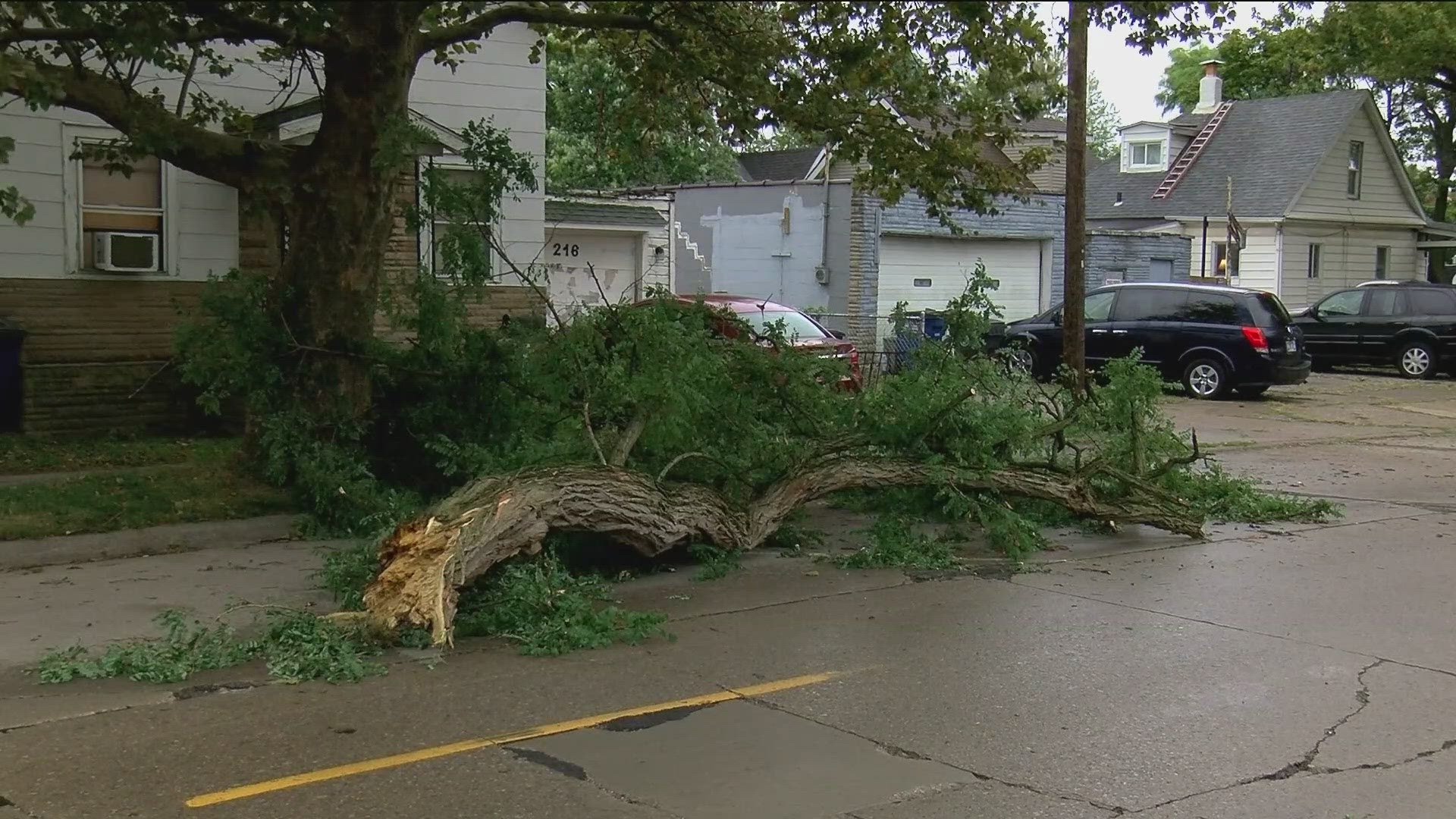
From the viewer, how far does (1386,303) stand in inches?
1104

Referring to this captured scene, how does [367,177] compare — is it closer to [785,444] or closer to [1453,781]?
[785,444]

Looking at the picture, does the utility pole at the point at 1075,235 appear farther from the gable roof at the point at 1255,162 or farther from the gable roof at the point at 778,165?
the gable roof at the point at 778,165

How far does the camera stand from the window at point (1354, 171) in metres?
38.1

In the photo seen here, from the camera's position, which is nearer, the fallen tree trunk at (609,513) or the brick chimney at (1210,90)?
the fallen tree trunk at (609,513)

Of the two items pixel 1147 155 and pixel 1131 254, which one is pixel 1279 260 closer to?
pixel 1131 254

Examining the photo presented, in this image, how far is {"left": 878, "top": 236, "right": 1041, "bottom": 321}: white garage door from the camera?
95.6 feet

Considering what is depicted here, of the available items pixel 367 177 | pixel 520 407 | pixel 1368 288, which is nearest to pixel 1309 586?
pixel 520 407

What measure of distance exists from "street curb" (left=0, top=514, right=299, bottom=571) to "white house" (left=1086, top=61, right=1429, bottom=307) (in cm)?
3037

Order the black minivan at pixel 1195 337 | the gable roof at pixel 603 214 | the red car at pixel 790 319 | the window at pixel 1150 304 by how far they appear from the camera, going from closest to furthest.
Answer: the red car at pixel 790 319
the gable roof at pixel 603 214
the black minivan at pixel 1195 337
the window at pixel 1150 304

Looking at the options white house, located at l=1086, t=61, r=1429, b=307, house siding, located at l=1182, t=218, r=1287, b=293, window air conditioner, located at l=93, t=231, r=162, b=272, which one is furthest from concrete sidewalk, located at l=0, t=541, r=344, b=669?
house siding, located at l=1182, t=218, r=1287, b=293

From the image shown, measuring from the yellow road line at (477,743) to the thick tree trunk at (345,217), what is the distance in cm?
505

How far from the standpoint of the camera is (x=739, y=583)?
9.06 meters

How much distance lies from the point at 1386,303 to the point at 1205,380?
24.9 ft

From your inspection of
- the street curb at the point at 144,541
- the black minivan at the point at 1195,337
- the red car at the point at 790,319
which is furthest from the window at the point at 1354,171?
the street curb at the point at 144,541
